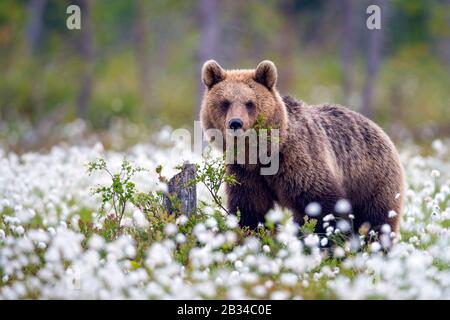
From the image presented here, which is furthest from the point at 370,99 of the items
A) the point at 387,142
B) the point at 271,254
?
the point at 271,254

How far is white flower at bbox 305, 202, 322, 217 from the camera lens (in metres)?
6.23

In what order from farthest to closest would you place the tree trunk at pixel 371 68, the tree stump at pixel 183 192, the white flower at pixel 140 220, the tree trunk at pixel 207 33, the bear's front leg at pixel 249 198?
the tree trunk at pixel 371 68
the tree trunk at pixel 207 33
the bear's front leg at pixel 249 198
the tree stump at pixel 183 192
the white flower at pixel 140 220

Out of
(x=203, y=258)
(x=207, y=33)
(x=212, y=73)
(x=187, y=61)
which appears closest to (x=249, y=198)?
(x=212, y=73)

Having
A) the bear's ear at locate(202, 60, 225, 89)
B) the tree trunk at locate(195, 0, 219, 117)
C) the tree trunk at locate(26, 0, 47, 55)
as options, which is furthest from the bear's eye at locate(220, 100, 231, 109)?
the tree trunk at locate(26, 0, 47, 55)

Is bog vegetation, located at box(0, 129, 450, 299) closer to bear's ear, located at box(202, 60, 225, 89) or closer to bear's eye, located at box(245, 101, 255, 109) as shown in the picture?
bear's eye, located at box(245, 101, 255, 109)

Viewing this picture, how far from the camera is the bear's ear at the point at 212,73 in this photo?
22.1 feet

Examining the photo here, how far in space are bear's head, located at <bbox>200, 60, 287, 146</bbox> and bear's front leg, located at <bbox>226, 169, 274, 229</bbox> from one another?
45 centimetres

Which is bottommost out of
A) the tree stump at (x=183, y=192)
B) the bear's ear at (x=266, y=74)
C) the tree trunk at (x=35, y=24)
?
the tree stump at (x=183, y=192)

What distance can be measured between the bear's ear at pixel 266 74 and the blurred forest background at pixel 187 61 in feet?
28.0

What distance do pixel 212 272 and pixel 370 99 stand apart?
583 inches

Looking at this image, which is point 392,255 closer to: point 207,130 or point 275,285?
point 275,285

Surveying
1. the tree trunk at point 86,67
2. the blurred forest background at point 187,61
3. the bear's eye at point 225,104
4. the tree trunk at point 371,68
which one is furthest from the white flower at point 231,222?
the tree trunk at point 86,67

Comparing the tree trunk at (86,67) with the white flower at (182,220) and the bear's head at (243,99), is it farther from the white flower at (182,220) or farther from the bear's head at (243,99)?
the white flower at (182,220)

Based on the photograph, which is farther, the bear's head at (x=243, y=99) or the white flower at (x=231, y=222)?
the bear's head at (x=243, y=99)
